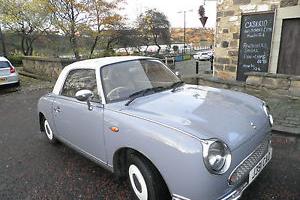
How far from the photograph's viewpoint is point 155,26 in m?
36.5

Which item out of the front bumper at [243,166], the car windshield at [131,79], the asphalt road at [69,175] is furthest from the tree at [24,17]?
the front bumper at [243,166]

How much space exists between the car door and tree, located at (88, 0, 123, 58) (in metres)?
13.6

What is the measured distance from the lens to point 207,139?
2.16 meters

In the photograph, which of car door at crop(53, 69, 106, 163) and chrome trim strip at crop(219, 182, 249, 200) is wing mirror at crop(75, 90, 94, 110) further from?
chrome trim strip at crop(219, 182, 249, 200)

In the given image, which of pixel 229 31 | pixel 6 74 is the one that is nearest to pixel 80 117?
pixel 229 31

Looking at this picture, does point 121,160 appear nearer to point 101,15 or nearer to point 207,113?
point 207,113

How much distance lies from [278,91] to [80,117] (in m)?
4.54

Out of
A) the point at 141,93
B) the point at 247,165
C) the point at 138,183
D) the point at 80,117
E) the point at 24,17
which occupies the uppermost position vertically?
the point at 24,17

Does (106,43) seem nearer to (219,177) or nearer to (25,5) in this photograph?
(25,5)

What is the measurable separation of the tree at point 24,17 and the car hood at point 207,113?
1826 cm

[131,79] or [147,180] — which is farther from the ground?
[131,79]

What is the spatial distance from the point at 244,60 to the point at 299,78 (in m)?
2.39

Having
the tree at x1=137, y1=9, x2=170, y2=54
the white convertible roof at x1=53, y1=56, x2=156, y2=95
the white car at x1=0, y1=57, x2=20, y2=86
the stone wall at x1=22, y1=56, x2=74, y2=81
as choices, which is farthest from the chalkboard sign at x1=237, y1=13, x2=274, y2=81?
the tree at x1=137, y1=9, x2=170, y2=54

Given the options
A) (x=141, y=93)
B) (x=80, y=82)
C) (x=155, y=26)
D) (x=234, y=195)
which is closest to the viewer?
(x=234, y=195)
